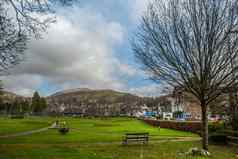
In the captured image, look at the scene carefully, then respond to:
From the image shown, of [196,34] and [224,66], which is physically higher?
[196,34]

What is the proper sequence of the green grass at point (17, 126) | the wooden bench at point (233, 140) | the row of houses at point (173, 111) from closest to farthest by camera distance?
the wooden bench at point (233, 140), the green grass at point (17, 126), the row of houses at point (173, 111)

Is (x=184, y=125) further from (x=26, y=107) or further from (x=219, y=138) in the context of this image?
(x=26, y=107)

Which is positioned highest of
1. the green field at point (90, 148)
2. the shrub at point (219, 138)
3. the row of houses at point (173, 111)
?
the row of houses at point (173, 111)

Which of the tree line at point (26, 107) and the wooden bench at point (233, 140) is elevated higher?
the tree line at point (26, 107)

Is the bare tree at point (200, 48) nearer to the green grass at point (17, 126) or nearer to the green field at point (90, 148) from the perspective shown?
the green field at point (90, 148)

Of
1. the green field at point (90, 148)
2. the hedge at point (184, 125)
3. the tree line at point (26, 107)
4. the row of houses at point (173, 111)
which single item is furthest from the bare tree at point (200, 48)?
the tree line at point (26, 107)

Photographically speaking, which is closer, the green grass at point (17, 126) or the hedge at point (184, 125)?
the green grass at point (17, 126)

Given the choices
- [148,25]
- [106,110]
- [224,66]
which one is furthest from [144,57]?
[106,110]

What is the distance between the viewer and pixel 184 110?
9756 cm

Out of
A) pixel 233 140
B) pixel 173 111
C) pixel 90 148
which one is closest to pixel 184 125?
pixel 233 140

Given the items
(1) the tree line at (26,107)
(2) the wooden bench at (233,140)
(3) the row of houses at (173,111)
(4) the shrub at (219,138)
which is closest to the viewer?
(2) the wooden bench at (233,140)

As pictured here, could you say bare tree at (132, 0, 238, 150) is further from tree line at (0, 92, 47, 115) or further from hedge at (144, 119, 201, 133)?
tree line at (0, 92, 47, 115)

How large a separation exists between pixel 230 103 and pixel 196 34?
11.4 m

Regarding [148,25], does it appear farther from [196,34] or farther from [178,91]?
[178,91]
